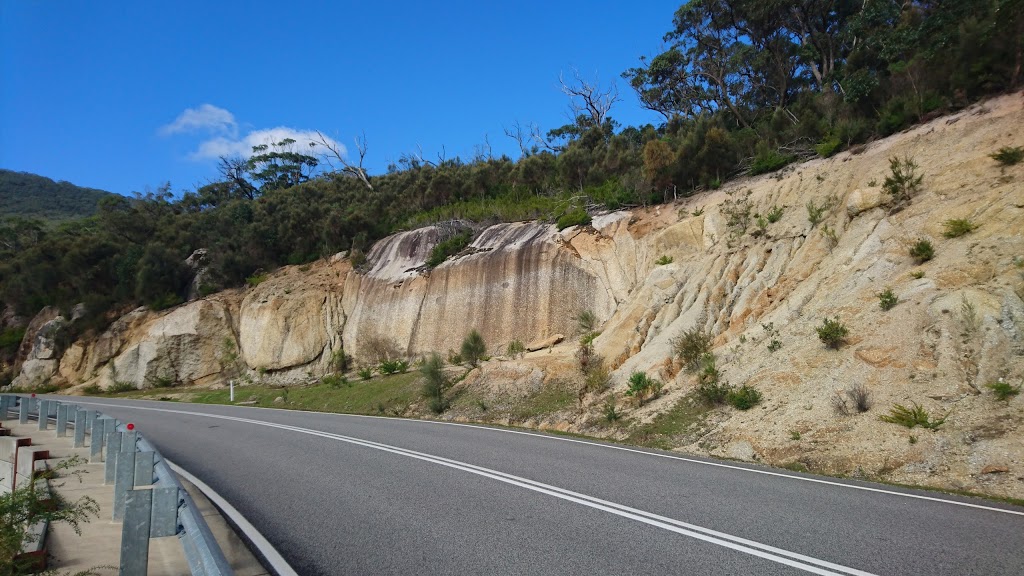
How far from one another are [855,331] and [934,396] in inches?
112

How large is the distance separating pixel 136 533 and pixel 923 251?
15.4 meters

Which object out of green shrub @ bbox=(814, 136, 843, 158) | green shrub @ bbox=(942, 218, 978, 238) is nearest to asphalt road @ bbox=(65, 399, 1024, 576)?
green shrub @ bbox=(942, 218, 978, 238)

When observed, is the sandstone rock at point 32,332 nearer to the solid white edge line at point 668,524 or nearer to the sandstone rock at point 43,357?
the sandstone rock at point 43,357

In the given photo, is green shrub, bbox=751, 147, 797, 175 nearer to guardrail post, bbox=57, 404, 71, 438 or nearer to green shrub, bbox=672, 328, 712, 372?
green shrub, bbox=672, 328, 712, 372

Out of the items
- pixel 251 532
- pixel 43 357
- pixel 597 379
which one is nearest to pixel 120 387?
pixel 43 357

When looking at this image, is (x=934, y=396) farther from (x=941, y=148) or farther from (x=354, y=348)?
(x=354, y=348)

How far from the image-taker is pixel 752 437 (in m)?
10.7

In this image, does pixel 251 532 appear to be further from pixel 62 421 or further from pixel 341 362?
pixel 341 362

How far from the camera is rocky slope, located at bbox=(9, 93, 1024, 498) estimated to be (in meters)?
9.33

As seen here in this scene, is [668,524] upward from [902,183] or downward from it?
downward

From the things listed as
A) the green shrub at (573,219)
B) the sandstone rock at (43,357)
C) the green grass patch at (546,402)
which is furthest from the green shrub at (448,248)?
the sandstone rock at (43,357)

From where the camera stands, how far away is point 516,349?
24.2 meters

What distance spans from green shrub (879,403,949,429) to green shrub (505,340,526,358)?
15.3 m

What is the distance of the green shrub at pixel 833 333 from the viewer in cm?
1203
